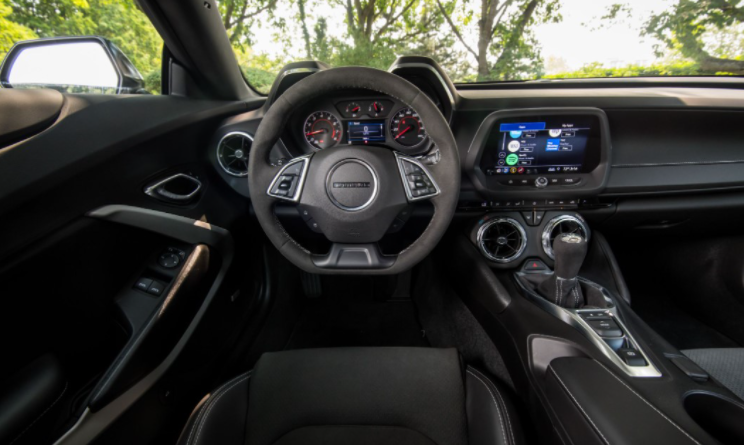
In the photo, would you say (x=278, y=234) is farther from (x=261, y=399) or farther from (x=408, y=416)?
(x=408, y=416)

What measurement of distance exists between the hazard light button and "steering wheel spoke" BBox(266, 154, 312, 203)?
A: 111 centimetres

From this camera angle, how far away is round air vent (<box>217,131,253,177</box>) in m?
1.68

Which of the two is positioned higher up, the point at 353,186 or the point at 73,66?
the point at 73,66

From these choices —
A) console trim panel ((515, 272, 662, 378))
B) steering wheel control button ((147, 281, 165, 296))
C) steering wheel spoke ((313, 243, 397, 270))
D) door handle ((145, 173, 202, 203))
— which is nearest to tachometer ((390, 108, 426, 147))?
steering wheel spoke ((313, 243, 397, 270))

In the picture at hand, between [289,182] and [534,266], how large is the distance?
1.19m

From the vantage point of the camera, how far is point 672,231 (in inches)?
77.7

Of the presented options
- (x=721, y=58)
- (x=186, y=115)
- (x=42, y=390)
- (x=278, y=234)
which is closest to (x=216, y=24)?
(x=186, y=115)

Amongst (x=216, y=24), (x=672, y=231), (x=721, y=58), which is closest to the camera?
(x=216, y=24)

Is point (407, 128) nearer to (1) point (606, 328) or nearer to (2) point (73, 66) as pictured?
(1) point (606, 328)

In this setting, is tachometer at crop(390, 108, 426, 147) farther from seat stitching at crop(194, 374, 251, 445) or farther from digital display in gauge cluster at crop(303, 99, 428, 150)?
seat stitching at crop(194, 374, 251, 445)

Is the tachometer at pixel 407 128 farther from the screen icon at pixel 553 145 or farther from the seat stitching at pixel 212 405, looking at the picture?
the seat stitching at pixel 212 405

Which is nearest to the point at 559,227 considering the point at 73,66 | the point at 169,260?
the point at 169,260

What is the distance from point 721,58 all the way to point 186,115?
256cm

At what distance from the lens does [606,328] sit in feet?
4.24
